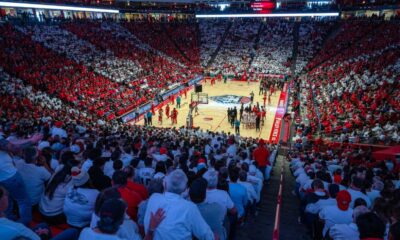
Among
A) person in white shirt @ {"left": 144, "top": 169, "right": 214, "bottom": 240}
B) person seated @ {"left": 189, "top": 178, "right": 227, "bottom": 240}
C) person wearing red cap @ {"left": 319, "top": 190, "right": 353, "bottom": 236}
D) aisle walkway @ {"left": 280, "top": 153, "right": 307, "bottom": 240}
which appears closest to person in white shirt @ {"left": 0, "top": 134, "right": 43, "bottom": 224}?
person in white shirt @ {"left": 144, "top": 169, "right": 214, "bottom": 240}

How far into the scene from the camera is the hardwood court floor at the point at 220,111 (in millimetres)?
22062

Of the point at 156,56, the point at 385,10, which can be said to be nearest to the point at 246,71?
the point at 156,56

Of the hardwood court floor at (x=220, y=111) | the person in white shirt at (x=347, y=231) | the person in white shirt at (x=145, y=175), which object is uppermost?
the person in white shirt at (x=347, y=231)

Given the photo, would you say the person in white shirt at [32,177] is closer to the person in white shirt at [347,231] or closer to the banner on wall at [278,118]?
the person in white shirt at [347,231]

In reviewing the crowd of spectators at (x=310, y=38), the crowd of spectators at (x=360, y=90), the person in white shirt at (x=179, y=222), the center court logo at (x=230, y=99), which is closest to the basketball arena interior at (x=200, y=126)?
the person in white shirt at (x=179, y=222)

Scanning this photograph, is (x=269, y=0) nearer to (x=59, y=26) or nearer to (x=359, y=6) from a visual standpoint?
(x=359, y=6)

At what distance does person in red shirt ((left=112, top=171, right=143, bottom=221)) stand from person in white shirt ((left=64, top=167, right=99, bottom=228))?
12.6 inches

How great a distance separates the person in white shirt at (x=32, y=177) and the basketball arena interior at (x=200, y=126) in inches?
0.7

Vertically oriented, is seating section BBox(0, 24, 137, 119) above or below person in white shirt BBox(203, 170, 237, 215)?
below

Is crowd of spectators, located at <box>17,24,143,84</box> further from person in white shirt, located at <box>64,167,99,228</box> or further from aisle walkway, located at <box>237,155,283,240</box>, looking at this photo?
person in white shirt, located at <box>64,167,99,228</box>

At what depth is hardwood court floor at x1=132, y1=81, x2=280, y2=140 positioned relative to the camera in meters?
22.1

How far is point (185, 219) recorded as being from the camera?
115 inches

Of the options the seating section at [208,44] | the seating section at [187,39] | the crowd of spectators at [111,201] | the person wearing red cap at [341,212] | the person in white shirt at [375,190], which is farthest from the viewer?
the seating section at [208,44]

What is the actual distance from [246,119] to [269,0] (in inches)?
914
